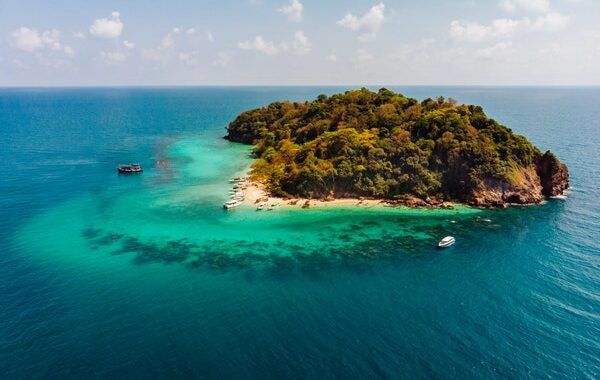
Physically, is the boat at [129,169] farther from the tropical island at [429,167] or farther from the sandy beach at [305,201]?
the sandy beach at [305,201]

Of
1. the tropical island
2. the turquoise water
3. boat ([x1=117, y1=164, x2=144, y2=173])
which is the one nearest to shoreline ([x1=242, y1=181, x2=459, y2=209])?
the tropical island

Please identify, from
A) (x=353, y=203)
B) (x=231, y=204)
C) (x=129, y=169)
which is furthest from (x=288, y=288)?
(x=129, y=169)

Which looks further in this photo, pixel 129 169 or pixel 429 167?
pixel 129 169

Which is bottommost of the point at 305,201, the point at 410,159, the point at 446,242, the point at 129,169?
the point at 446,242

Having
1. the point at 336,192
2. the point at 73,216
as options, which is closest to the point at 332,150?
the point at 336,192

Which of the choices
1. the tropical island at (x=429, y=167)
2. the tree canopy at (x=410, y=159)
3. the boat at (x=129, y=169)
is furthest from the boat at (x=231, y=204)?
the boat at (x=129, y=169)

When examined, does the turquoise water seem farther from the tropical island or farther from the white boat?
the tropical island

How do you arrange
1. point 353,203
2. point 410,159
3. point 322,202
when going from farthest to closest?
point 410,159
point 322,202
point 353,203

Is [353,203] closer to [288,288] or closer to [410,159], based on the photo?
[410,159]
